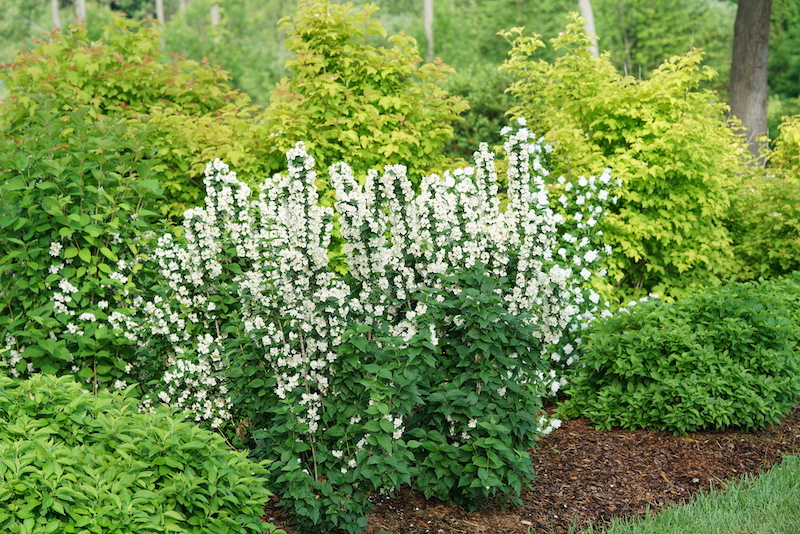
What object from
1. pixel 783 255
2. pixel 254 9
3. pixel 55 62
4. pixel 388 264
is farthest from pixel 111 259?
pixel 254 9

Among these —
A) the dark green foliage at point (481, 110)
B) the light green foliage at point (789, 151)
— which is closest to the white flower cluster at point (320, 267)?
the light green foliage at point (789, 151)

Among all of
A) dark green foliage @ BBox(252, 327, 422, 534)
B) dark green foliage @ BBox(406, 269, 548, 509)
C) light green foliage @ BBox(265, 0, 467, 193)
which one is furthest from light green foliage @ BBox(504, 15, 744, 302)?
dark green foliage @ BBox(252, 327, 422, 534)

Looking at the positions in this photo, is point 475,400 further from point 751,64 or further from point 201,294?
point 751,64

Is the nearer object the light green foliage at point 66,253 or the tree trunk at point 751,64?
the light green foliage at point 66,253

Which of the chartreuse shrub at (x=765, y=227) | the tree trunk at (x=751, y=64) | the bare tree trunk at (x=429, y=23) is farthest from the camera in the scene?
the bare tree trunk at (x=429, y=23)

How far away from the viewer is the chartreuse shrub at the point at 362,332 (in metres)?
3.54

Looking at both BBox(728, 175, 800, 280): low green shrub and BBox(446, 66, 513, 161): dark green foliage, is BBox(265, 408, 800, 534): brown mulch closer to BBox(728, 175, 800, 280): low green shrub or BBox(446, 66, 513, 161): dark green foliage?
BBox(728, 175, 800, 280): low green shrub

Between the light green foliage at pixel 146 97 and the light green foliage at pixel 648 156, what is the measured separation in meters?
2.87

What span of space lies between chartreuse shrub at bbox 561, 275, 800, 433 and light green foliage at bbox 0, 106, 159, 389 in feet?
10.4

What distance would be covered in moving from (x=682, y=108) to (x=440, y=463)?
15.4 ft

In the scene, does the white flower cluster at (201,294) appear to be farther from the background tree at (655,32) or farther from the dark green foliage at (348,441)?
the background tree at (655,32)

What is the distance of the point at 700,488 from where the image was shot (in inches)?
176

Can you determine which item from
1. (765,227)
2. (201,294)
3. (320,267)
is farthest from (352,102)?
(765,227)

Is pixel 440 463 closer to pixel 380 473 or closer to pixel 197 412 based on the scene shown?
pixel 380 473
